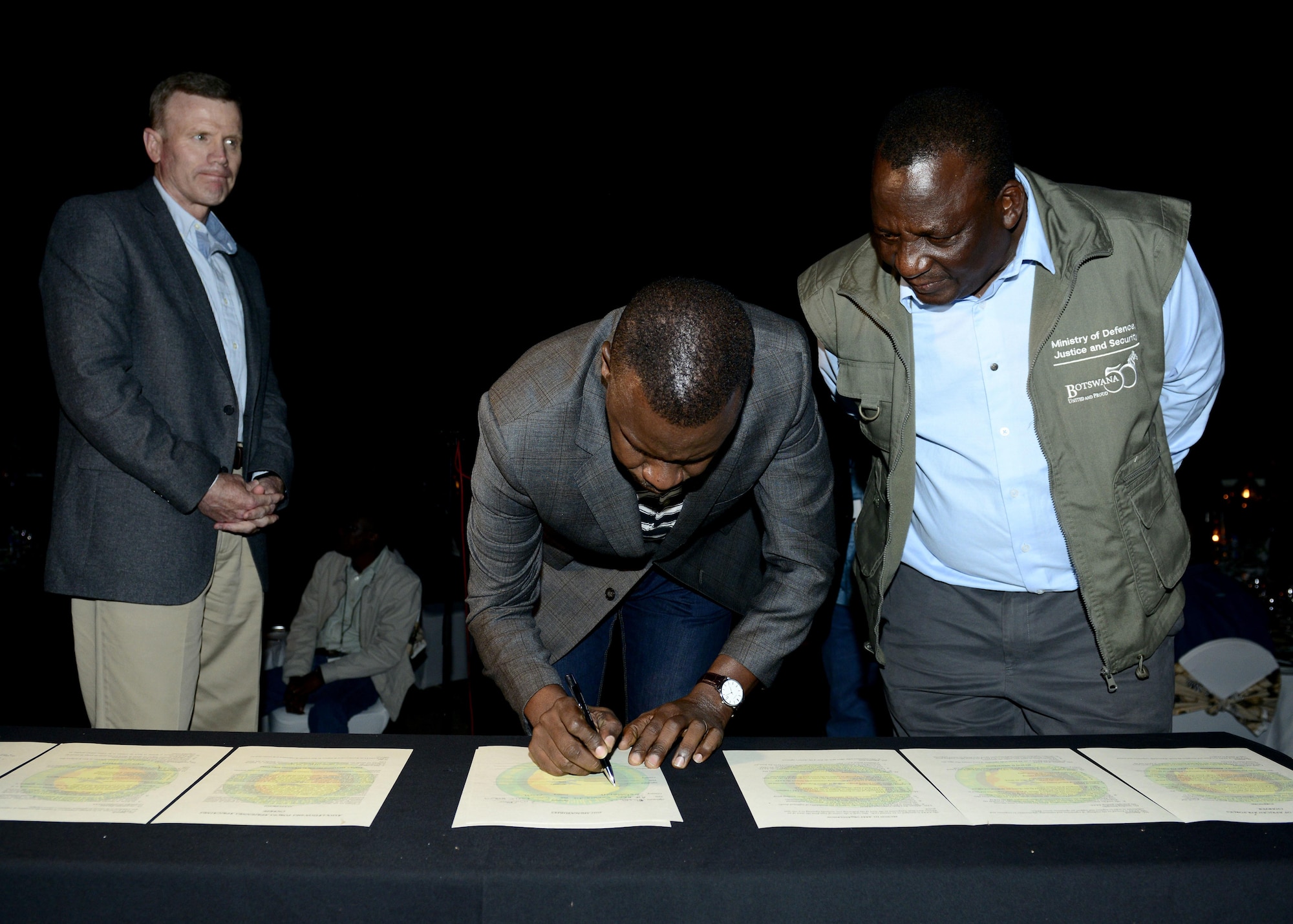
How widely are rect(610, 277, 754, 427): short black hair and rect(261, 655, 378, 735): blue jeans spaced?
290 cm

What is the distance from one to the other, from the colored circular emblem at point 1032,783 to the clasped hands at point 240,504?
1.46m

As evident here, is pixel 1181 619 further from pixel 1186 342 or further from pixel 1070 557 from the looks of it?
pixel 1186 342

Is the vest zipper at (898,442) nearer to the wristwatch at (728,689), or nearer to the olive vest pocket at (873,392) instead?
the olive vest pocket at (873,392)

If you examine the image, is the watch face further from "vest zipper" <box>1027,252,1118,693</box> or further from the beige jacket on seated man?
the beige jacket on seated man

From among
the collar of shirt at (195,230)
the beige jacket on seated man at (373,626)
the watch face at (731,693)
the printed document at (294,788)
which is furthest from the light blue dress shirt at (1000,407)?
the beige jacket on seated man at (373,626)

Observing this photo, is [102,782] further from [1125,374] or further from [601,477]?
[1125,374]

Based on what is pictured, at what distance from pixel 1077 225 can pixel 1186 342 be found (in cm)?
29

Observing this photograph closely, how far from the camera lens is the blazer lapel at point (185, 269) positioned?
6.30 feet

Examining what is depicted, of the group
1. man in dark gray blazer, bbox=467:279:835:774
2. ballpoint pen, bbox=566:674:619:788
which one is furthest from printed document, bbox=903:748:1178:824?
ballpoint pen, bbox=566:674:619:788

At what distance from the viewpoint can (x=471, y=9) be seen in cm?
393

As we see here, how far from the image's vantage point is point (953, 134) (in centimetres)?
142

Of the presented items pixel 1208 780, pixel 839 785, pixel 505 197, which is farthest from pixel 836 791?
pixel 505 197

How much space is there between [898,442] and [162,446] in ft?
4.64

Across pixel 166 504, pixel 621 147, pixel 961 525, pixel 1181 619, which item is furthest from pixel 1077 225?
pixel 621 147
